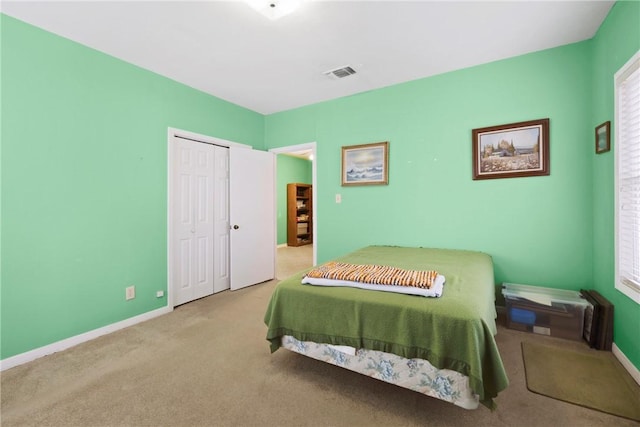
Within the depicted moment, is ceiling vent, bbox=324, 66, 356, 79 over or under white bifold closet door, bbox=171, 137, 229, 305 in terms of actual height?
over

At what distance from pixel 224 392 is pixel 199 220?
2.20 metres

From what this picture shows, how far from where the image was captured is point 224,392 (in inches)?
66.8

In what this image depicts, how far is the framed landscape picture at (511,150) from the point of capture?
2.57m

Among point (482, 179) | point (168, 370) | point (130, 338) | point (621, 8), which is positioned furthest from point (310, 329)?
point (621, 8)

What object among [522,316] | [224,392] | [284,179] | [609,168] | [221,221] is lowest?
[224,392]

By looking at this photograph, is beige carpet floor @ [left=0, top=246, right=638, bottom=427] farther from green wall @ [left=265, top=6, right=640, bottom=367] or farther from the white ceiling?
the white ceiling

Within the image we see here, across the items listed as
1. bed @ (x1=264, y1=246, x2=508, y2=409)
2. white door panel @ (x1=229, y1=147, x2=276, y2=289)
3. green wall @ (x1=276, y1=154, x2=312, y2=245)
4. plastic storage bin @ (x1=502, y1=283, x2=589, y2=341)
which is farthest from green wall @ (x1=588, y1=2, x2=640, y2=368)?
green wall @ (x1=276, y1=154, x2=312, y2=245)

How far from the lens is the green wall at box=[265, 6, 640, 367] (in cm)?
220

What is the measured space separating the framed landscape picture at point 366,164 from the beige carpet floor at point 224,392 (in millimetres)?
2017

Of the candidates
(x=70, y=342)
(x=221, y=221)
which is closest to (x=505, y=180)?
(x=221, y=221)

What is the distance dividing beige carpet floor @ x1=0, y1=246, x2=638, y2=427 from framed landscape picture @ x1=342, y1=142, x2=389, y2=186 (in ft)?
6.62

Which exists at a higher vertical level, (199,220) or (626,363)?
(199,220)

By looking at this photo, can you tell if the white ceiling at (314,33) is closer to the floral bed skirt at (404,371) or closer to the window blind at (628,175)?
the window blind at (628,175)

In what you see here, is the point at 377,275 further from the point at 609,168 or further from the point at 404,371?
the point at 609,168
